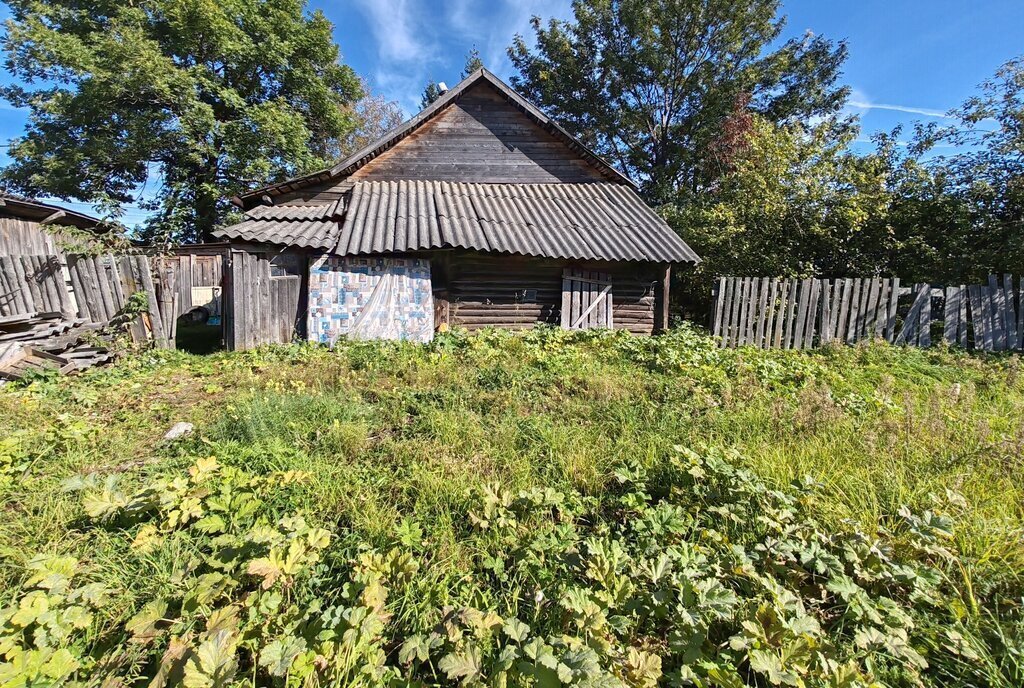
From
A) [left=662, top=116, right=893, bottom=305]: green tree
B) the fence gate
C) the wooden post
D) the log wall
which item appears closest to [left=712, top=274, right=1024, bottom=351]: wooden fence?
the wooden post

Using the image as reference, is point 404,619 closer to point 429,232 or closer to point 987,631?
point 987,631

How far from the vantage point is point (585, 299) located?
30.2 ft

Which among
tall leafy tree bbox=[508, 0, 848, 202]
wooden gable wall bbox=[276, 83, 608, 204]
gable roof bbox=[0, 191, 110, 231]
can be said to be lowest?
gable roof bbox=[0, 191, 110, 231]

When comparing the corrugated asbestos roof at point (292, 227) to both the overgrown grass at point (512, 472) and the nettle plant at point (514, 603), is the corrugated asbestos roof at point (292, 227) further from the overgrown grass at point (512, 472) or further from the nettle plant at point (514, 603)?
the nettle plant at point (514, 603)

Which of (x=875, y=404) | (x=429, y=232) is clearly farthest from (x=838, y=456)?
(x=429, y=232)

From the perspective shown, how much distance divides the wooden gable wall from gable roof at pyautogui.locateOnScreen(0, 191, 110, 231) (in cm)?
913

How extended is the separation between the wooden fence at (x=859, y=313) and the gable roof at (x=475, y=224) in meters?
1.56

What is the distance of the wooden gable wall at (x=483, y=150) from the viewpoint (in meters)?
11.1

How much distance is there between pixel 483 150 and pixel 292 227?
5.53m

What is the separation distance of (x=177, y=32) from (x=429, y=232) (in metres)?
17.0

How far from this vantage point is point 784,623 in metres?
1.71

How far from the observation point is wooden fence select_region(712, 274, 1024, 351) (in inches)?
314

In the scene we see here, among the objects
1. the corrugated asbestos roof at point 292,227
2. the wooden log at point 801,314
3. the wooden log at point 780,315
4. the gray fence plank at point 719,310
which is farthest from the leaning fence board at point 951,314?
the corrugated asbestos roof at point 292,227

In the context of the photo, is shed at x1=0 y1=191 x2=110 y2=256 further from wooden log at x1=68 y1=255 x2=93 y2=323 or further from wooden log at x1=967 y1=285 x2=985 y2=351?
wooden log at x1=967 y1=285 x2=985 y2=351
